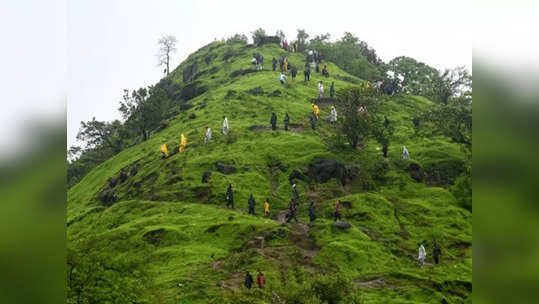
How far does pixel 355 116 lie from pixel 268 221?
21.4 metres

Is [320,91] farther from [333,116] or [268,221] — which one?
[268,221]

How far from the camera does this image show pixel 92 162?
105625 millimetres

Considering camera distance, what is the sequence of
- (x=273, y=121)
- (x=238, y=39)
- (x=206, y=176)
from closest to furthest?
(x=206, y=176), (x=273, y=121), (x=238, y=39)

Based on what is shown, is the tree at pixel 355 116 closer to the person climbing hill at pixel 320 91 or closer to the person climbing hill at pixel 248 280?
the person climbing hill at pixel 320 91

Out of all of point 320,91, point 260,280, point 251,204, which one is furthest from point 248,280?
point 320,91

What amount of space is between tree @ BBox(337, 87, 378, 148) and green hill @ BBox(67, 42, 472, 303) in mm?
2076

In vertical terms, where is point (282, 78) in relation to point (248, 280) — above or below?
above

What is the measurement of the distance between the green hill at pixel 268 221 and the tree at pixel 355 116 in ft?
6.81

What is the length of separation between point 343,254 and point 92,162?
80608 millimetres

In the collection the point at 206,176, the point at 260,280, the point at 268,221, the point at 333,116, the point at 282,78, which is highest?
the point at 282,78

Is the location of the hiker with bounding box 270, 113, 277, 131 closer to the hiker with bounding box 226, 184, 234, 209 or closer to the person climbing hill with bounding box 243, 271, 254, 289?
the hiker with bounding box 226, 184, 234, 209

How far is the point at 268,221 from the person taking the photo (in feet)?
147
